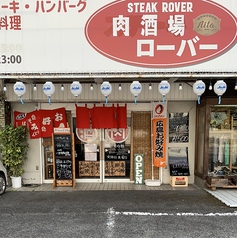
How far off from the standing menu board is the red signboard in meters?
3.50

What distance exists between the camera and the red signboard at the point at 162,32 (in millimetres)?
5238

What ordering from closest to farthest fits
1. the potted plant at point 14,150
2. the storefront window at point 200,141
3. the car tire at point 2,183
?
the car tire at point 2,183 < the potted plant at point 14,150 < the storefront window at point 200,141

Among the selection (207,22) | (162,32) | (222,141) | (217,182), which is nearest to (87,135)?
(162,32)

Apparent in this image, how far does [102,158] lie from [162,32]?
4.78 metres

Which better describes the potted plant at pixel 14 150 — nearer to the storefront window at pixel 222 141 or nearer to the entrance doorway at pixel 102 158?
the entrance doorway at pixel 102 158

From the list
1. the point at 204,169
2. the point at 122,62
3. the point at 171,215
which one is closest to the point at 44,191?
the point at 171,215

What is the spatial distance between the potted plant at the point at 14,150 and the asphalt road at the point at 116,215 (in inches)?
29.5

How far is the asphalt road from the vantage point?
436cm

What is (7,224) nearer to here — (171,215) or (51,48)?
(171,215)

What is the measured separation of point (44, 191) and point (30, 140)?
1.96 meters

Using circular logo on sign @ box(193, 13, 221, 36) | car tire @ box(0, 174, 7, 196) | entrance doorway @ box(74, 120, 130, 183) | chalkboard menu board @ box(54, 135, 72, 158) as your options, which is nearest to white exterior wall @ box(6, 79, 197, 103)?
chalkboard menu board @ box(54, 135, 72, 158)

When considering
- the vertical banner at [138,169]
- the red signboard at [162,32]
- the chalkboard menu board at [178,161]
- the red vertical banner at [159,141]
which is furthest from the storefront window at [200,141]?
the red signboard at [162,32]

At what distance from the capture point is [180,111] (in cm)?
767

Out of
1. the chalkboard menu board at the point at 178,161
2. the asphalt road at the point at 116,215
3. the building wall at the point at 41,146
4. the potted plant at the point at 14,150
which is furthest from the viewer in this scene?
the building wall at the point at 41,146
